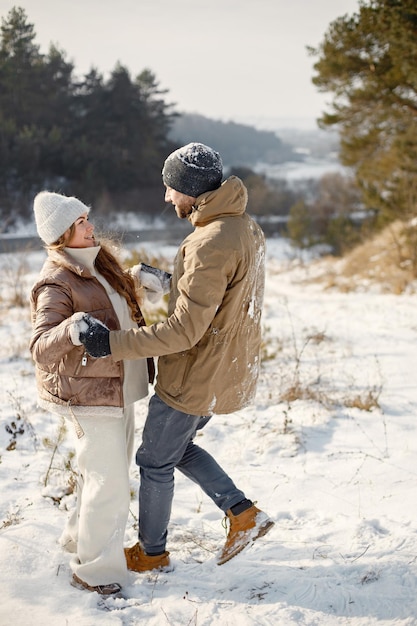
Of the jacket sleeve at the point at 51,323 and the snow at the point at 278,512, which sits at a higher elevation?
the jacket sleeve at the point at 51,323

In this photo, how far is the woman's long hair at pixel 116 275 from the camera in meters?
2.43

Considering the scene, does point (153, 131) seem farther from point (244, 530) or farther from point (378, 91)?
point (244, 530)

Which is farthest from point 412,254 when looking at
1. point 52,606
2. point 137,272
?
Answer: point 52,606

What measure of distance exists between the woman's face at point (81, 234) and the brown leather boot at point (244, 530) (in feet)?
4.51

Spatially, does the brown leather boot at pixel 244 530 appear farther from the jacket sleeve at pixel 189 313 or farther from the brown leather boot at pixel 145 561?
the jacket sleeve at pixel 189 313

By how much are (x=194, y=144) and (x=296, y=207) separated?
27.5 meters

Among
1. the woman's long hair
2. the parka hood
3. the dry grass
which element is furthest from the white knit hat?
the dry grass

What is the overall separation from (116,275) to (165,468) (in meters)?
0.88

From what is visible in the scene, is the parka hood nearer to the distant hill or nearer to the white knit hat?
the white knit hat

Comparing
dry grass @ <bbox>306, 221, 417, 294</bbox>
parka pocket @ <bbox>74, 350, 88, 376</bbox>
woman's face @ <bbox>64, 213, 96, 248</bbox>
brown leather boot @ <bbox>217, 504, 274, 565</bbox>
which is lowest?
dry grass @ <bbox>306, 221, 417, 294</bbox>

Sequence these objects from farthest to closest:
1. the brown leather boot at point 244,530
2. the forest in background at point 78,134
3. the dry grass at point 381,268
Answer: the forest in background at point 78,134 < the dry grass at point 381,268 < the brown leather boot at point 244,530

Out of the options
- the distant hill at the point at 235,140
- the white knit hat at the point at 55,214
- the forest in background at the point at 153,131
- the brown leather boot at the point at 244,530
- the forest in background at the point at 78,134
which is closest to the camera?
the white knit hat at the point at 55,214

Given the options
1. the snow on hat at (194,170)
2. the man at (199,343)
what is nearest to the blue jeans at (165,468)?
the man at (199,343)

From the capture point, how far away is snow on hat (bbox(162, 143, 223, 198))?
2191 mm
